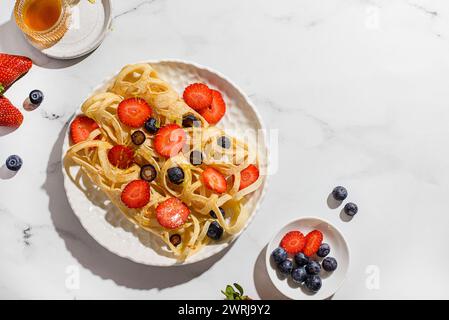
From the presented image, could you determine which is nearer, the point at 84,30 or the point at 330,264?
the point at 330,264

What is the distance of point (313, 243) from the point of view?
2.88 meters

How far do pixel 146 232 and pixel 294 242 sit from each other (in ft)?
2.37

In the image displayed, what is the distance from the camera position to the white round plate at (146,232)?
9.21ft

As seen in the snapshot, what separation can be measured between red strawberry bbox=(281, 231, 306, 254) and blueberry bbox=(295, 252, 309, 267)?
25mm

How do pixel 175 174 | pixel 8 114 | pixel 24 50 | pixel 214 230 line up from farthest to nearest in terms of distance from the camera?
pixel 24 50, pixel 8 114, pixel 214 230, pixel 175 174

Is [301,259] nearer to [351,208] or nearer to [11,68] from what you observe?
[351,208]

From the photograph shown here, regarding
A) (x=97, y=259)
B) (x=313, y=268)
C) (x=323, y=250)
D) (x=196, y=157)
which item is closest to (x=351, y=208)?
(x=323, y=250)

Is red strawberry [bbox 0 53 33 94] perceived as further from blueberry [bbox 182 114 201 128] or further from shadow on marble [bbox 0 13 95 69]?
blueberry [bbox 182 114 201 128]

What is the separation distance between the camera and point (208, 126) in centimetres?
281

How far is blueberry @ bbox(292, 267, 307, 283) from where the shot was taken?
285cm

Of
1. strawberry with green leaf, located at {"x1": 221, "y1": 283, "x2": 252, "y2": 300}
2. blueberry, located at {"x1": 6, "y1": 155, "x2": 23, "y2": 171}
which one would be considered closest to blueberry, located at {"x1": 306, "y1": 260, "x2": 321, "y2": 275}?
strawberry with green leaf, located at {"x1": 221, "y1": 283, "x2": 252, "y2": 300}

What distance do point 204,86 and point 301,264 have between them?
3.24 feet

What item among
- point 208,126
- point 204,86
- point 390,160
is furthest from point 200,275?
point 390,160
